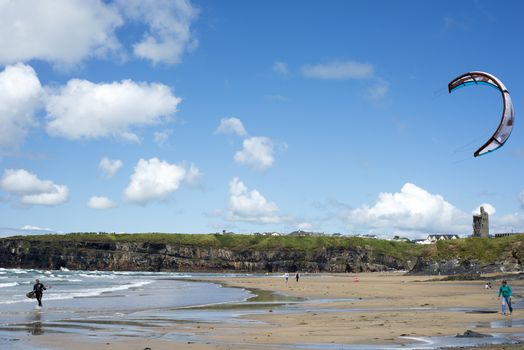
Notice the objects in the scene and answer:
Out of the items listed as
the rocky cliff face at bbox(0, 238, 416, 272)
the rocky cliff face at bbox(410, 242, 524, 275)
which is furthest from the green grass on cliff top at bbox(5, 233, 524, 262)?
the rocky cliff face at bbox(410, 242, 524, 275)

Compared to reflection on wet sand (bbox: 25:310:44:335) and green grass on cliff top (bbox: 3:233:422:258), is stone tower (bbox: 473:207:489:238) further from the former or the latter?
reflection on wet sand (bbox: 25:310:44:335)

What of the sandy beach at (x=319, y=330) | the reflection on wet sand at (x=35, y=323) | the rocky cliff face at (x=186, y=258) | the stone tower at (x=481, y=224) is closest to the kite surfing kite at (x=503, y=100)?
the sandy beach at (x=319, y=330)

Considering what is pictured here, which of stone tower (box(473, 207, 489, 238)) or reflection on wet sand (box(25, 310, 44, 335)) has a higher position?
stone tower (box(473, 207, 489, 238))

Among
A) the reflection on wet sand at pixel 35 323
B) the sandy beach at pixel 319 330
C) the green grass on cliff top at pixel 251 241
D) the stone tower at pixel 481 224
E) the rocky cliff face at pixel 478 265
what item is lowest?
the reflection on wet sand at pixel 35 323

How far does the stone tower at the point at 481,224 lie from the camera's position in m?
111

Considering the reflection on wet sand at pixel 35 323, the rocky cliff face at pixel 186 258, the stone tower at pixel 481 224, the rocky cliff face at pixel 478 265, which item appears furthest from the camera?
the rocky cliff face at pixel 186 258

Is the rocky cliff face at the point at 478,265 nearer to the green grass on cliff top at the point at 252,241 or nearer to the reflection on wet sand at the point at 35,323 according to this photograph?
Answer: the green grass on cliff top at the point at 252,241

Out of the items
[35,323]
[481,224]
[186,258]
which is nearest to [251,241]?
[186,258]

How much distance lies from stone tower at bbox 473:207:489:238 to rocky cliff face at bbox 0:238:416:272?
46.8 metres

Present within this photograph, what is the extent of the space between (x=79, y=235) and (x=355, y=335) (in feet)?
542

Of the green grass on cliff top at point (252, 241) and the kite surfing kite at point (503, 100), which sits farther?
the green grass on cliff top at point (252, 241)

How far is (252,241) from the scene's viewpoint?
171000 mm

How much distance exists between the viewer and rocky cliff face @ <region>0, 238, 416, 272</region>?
515ft

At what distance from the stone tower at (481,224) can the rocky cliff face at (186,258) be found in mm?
46788
